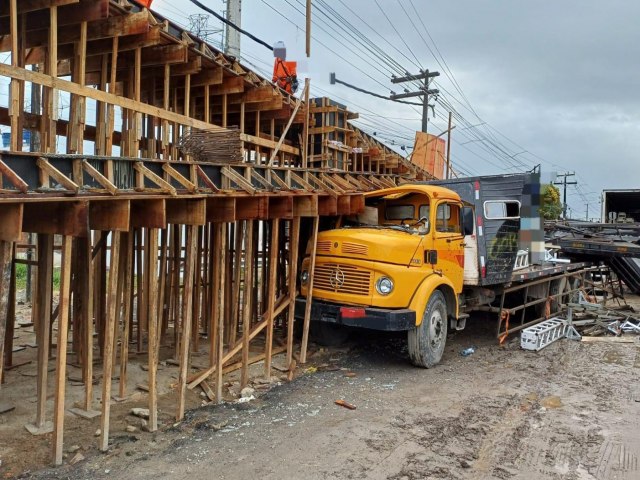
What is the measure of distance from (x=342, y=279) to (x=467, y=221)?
2.76 metres

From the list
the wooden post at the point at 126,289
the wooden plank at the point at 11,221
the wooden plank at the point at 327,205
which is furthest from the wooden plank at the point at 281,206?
the wooden plank at the point at 11,221

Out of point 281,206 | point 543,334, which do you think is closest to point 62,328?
point 281,206

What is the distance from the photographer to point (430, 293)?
310 inches

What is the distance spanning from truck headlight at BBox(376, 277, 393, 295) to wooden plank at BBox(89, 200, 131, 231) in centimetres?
389

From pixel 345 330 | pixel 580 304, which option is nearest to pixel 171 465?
pixel 345 330

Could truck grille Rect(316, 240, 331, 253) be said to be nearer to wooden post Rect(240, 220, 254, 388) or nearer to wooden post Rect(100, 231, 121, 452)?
wooden post Rect(240, 220, 254, 388)

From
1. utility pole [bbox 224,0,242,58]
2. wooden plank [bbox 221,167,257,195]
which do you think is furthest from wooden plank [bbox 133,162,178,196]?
utility pole [bbox 224,0,242,58]

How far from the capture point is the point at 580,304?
39.9 feet

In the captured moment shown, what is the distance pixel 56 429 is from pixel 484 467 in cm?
393

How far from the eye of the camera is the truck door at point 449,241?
843 centimetres

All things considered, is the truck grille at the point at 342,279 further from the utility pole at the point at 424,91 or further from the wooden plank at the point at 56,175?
the utility pole at the point at 424,91

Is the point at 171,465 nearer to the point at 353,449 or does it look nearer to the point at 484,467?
the point at 353,449

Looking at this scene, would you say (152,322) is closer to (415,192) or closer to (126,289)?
(126,289)

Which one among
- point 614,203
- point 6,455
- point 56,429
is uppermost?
point 614,203
